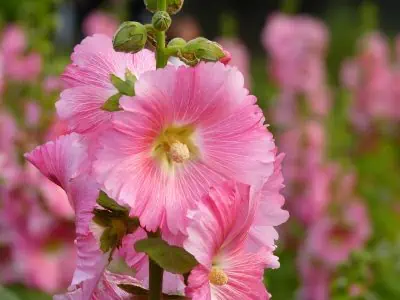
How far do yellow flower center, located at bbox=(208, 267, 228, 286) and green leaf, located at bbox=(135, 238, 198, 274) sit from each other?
3 cm

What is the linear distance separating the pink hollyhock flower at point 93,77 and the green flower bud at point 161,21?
6 centimetres

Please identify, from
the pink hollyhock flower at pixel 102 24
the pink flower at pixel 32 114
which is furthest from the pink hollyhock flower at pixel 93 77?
the pink hollyhock flower at pixel 102 24

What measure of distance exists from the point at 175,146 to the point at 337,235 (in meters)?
1.94

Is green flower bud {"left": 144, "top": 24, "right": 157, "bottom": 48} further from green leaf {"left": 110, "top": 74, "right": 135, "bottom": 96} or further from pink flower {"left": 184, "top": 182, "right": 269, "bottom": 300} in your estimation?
pink flower {"left": 184, "top": 182, "right": 269, "bottom": 300}

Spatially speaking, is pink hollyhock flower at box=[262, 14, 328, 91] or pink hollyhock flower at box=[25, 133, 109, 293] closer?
pink hollyhock flower at box=[25, 133, 109, 293]

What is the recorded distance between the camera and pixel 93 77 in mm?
1015

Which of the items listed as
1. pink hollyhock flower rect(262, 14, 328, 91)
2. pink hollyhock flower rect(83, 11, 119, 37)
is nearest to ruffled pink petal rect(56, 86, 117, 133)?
pink hollyhock flower rect(262, 14, 328, 91)

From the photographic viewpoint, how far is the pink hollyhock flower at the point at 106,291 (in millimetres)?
1005

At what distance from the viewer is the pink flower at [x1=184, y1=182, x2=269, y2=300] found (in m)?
0.93

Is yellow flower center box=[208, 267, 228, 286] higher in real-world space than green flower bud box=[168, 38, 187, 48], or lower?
lower

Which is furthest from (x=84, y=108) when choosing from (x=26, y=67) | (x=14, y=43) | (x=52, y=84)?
(x=14, y=43)

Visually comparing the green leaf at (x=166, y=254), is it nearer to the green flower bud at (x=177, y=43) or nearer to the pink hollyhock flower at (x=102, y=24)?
the green flower bud at (x=177, y=43)

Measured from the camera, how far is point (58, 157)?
3.26 ft

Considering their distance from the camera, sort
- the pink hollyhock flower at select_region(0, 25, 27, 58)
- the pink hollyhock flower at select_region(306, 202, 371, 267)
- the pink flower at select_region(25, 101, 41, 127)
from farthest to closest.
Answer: the pink hollyhock flower at select_region(0, 25, 27, 58), the pink hollyhock flower at select_region(306, 202, 371, 267), the pink flower at select_region(25, 101, 41, 127)
